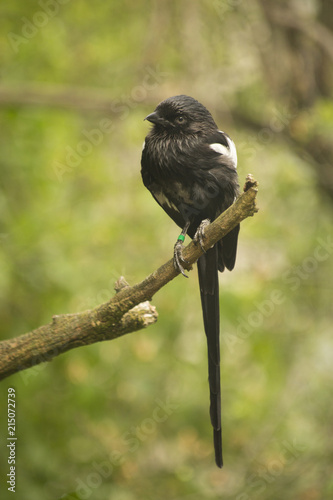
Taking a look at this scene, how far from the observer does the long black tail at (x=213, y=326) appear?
2.39 metres

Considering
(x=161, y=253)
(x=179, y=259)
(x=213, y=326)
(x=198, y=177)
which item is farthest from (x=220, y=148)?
(x=161, y=253)

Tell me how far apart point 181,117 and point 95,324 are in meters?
0.98

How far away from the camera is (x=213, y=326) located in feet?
8.22

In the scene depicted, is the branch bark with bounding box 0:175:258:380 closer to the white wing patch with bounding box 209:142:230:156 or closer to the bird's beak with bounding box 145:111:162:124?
the white wing patch with bounding box 209:142:230:156

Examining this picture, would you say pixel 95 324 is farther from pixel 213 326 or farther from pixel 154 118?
pixel 154 118

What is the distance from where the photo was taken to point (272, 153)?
4359 mm

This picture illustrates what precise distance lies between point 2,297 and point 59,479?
1056 millimetres

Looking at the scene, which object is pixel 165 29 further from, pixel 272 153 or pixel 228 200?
pixel 228 200

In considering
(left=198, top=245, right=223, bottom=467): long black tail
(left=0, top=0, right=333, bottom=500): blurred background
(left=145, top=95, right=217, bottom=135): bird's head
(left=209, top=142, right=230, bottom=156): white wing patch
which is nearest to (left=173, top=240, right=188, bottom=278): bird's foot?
(left=198, top=245, right=223, bottom=467): long black tail

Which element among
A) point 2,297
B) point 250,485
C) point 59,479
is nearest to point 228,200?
point 2,297

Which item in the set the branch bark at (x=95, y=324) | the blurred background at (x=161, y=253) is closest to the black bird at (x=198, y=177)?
the branch bark at (x=95, y=324)

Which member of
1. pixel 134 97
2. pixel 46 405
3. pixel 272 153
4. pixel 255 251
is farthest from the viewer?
pixel 255 251

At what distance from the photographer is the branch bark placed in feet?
6.92

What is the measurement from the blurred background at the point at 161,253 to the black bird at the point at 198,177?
723 millimetres
